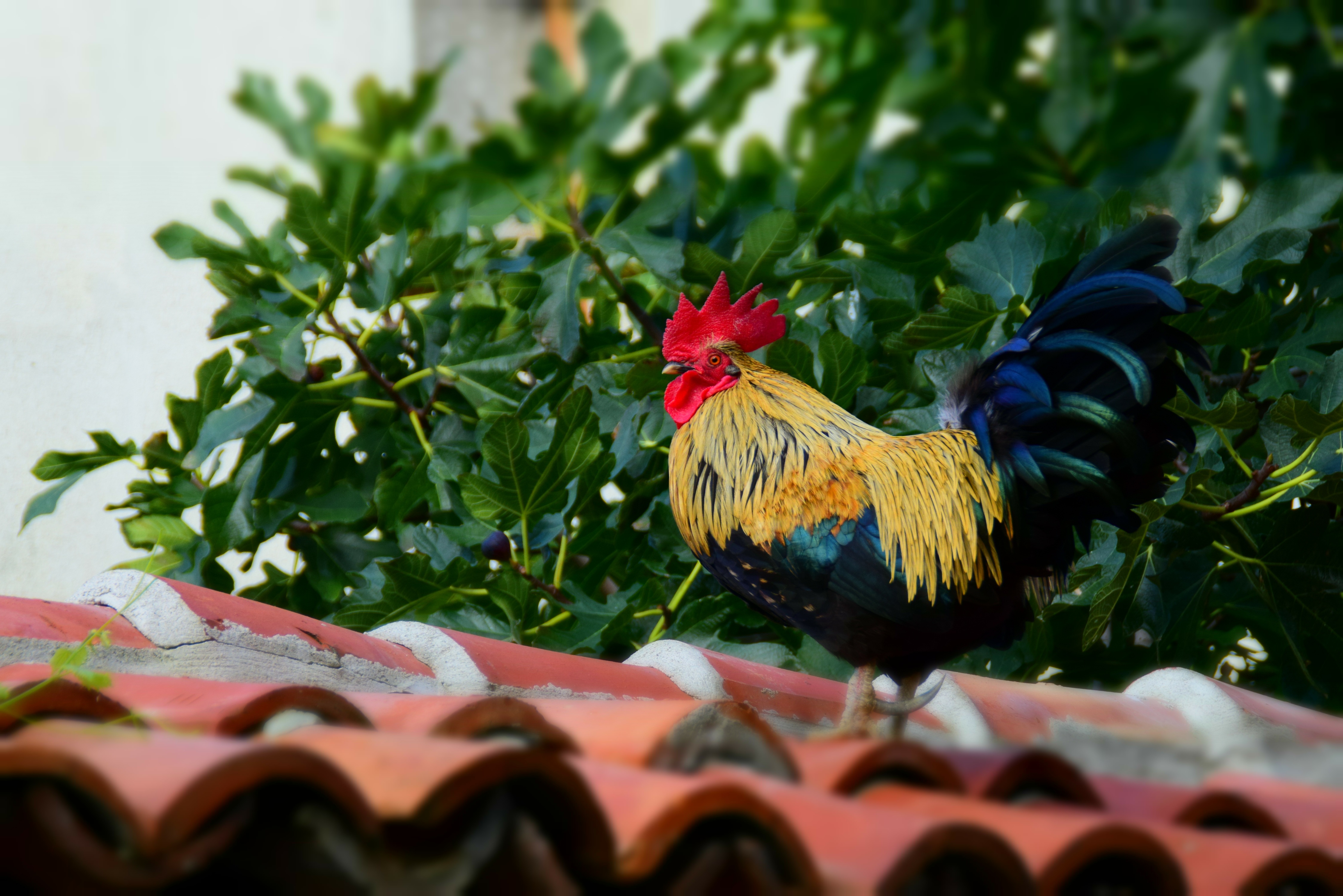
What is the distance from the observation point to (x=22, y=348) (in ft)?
12.0

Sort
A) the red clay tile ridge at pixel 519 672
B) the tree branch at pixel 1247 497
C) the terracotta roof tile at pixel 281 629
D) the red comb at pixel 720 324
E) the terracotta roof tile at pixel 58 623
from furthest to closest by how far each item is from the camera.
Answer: the red comb at pixel 720 324, the tree branch at pixel 1247 497, the red clay tile ridge at pixel 519 672, the terracotta roof tile at pixel 281 629, the terracotta roof tile at pixel 58 623

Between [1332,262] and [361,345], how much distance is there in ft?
7.28

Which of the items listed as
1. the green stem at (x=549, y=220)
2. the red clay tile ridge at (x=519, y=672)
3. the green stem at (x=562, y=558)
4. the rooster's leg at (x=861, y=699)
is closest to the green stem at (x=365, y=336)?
the green stem at (x=549, y=220)

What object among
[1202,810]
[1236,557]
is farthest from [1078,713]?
[1202,810]

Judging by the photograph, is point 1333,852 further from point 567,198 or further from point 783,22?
point 567,198

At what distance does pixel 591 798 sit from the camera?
83 cm

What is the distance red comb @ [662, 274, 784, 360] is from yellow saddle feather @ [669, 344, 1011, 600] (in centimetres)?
12

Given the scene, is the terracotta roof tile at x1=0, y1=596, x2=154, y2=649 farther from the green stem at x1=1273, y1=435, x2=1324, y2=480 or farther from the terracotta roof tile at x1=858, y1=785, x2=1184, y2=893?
the green stem at x1=1273, y1=435, x2=1324, y2=480

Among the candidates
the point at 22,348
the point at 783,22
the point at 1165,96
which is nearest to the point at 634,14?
the point at 783,22

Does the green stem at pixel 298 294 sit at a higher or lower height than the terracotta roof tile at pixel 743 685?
higher

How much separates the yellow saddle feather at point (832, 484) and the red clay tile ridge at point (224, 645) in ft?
2.01

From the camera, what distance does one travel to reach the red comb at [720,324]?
2.24m

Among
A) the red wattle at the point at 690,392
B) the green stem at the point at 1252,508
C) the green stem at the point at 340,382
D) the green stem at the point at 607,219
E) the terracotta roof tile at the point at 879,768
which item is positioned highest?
the green stem at the point at 607,219

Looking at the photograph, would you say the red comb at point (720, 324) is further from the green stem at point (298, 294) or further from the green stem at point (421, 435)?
the green stem at point (298, 294)
